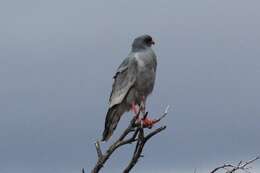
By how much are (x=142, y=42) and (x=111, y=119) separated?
8.05 ft

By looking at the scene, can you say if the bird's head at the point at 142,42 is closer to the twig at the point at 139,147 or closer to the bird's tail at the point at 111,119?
the bird's tail at the point at 111,119

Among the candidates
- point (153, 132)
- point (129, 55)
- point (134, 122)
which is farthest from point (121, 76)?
point (153, 132)

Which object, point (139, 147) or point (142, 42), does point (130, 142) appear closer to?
point (139, 147)

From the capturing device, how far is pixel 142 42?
17.8 meters

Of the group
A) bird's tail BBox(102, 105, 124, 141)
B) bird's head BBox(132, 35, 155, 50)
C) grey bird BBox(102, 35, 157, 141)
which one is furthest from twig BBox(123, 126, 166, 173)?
bird's head BBox(132, 35, 155, 50)

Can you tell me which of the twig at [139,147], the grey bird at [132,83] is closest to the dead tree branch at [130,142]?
the twig at [139,147]

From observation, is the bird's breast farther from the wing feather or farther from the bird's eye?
the bird's eye

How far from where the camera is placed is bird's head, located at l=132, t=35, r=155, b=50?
17.7 meters

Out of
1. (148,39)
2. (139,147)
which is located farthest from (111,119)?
(139,147)

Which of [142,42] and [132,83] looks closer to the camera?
[132,83]

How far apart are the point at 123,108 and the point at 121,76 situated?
79 centimetres

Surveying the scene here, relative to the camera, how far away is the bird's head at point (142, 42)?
1766 cm

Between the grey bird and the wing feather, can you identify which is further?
the wing feather

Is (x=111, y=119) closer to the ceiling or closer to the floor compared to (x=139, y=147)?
closer to the ceiling
